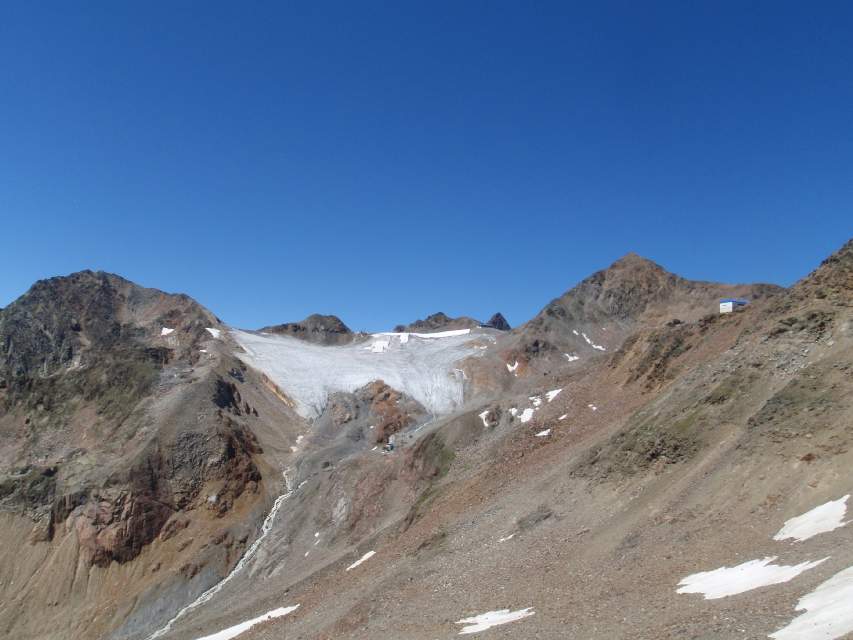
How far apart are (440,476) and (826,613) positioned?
39549 millimetres

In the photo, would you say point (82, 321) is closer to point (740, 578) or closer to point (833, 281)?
point (833, 281)

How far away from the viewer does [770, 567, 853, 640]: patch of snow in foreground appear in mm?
11016

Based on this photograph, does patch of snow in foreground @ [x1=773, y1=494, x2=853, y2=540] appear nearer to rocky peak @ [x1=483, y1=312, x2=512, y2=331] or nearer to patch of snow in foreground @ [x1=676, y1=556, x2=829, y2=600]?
Result: patch of snow in foreground @ [x1=676, y1=556, x2=829, y2=600]

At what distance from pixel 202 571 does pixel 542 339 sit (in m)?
68.2

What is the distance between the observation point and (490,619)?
2114cm

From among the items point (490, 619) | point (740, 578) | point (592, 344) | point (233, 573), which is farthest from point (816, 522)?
point (592, 344)

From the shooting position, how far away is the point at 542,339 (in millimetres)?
111188

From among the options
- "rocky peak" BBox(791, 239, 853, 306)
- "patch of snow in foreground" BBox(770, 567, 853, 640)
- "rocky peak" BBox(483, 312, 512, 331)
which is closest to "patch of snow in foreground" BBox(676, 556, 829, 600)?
"patch of snow in foreground" BBox(770, 567, 853, 640)

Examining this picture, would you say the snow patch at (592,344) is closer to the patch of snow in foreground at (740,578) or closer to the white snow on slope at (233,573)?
the white snow on slope at (233,573)

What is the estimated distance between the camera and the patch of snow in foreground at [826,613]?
434 inches

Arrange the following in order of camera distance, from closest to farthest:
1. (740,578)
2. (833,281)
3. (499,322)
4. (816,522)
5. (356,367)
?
(740,578)
(816,522)
(833,281)
(356,367)
(499,322)

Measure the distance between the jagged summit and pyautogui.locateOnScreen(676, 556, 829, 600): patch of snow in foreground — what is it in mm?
135741

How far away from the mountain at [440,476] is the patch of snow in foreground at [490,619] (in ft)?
0.51

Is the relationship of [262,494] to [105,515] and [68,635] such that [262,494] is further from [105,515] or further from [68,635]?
[68,635]
